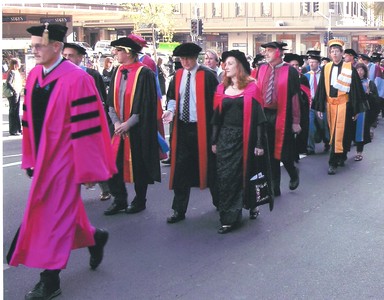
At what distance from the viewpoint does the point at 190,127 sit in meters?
6.84

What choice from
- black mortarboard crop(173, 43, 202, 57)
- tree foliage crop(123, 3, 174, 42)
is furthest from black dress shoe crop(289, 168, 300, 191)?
tree foliage crop(123, 3, 174, 42)

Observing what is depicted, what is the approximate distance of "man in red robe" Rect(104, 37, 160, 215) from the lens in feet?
22.5

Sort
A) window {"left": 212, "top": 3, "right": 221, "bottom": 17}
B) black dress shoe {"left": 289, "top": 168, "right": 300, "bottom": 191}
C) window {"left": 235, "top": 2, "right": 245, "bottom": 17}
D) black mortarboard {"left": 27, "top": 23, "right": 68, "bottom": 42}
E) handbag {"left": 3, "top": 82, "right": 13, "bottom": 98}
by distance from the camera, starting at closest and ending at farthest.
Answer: black mortarboard {"left": 27, "top": 23, "right": 68, "bottom": 42}, black dress shoe {"left": 289, "top": 168, "right": 300, "bottom": 191}, handbag {"left": 3, "top": 82, "right": 13, "bottom": 98}, window {"left": 235, "top": 2, "right": 245, "bottom": 17}, window {"left": 212, "top": 3, "right": 221, "bottom": 17}

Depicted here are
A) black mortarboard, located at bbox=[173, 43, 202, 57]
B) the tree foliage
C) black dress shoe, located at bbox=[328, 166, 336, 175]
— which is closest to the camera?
black mortarboard, located at bbox=[173, 43, 202, 57]

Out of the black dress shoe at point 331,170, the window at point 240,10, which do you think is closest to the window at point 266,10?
the window at point 240,10

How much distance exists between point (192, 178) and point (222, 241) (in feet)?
3.45

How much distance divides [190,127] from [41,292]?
283cm

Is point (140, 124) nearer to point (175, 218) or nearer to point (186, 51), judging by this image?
point (186, 51)

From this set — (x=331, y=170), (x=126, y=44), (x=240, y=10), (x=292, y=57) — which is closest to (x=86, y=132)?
(x=126, y=44)

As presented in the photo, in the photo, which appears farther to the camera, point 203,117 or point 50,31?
point 203,117

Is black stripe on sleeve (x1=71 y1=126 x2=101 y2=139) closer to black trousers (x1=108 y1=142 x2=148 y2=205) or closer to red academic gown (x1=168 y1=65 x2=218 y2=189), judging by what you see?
red academic gown (x1=168 y1=65 x2=218 y2=189)

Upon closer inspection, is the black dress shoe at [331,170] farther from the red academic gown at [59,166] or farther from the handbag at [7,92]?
the handbag at [7,92]

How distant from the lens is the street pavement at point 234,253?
4.79m

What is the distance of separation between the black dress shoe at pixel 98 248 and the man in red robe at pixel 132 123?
6.26ft
